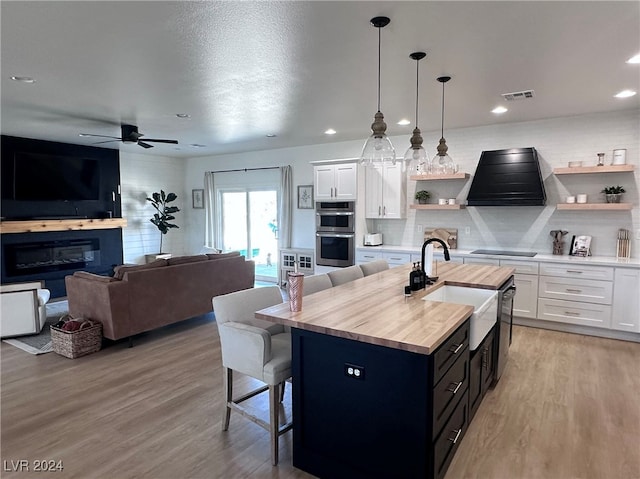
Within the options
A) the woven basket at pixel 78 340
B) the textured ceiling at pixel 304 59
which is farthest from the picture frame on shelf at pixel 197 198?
the woven basket at pixel 78 340

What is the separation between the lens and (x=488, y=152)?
5.32 m

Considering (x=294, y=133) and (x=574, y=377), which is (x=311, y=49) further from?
(x=574, y=377)

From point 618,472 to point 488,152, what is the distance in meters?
Answer: 4.02

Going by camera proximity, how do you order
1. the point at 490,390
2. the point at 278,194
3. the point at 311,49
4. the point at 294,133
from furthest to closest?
1. the point at 278,194
2. the point at 294,133
3. the point at 490,390
4. the point at 311,49

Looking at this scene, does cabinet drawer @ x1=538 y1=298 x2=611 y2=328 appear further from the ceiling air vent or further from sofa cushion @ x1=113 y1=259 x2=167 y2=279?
sofa cushion @ x1=113 y1=259 x2=167 y2=279

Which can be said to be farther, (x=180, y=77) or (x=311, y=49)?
(x=180, y=77)

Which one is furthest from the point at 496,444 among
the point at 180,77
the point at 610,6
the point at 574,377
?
the point at 180,77

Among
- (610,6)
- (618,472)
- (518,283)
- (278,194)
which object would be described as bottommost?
(618,472)

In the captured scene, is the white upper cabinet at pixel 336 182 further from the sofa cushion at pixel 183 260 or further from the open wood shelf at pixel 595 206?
the open wood shelf at pixel 595 206

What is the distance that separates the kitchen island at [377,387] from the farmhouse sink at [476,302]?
9 centimetres

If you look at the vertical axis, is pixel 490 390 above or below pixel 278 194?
below

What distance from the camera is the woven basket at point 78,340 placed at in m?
4.01

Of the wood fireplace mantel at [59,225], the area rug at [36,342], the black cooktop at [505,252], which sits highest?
the wood fireplace mantel at [59,225]

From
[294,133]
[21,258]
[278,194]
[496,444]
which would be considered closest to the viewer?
[496,444]
